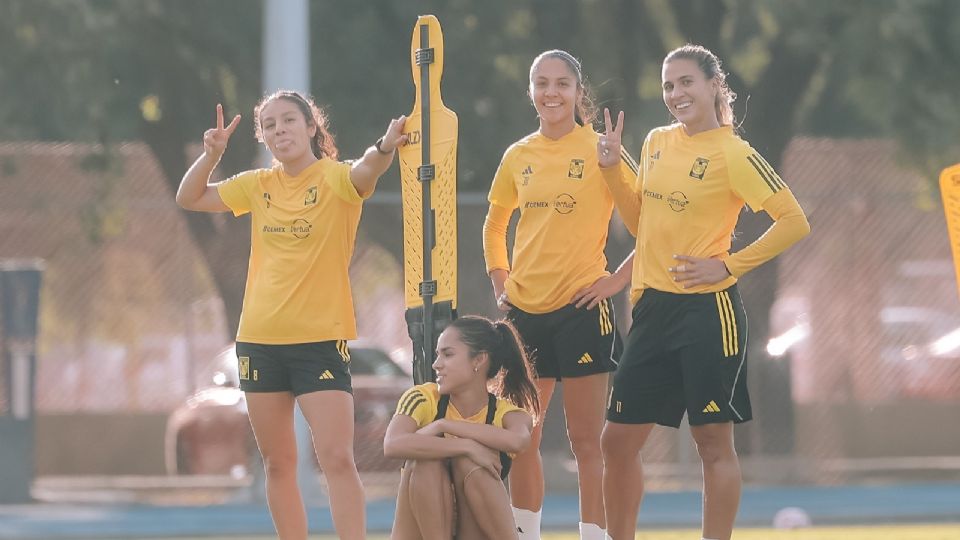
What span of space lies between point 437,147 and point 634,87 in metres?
7.57

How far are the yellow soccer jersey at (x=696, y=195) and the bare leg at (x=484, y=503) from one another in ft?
3.09

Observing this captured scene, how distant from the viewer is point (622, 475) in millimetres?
6219

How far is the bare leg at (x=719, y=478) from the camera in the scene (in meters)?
6.07

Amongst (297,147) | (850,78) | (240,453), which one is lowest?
(240,453)

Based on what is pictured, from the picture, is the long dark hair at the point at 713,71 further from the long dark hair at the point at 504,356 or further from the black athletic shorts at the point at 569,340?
the long dark hair at the point at 504,356

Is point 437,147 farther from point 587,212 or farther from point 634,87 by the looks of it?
point 634,87

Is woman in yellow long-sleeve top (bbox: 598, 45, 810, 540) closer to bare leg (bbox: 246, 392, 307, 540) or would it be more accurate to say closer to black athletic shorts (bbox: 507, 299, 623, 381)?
black athletic shorts (bbox: 507, 299, 623, 381)

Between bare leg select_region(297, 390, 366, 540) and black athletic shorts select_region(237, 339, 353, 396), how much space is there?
5 centimetres

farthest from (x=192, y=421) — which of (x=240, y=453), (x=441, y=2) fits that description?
(x=441, y=2)

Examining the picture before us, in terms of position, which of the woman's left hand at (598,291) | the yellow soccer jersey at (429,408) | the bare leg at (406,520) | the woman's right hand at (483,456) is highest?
the woman's left hand at (598,291)

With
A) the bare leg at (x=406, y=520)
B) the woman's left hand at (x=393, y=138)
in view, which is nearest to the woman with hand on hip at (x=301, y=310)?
the woman's left hand at (x=393, y=138)

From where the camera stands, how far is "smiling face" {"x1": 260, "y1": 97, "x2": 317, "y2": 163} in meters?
6.36

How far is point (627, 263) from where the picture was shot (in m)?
6.57

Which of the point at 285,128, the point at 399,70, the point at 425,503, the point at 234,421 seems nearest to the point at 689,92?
the point at 285,128
